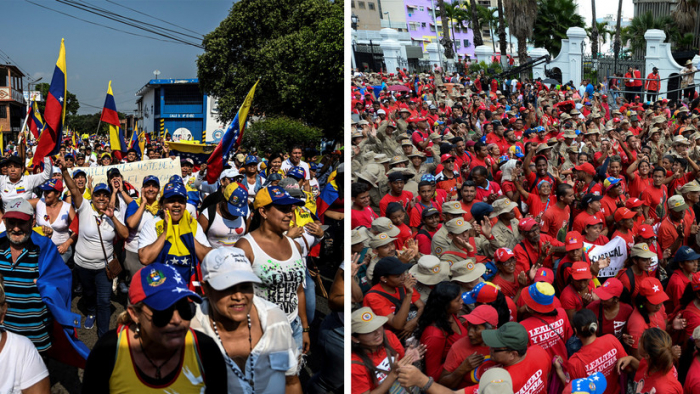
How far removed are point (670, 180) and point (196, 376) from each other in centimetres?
763

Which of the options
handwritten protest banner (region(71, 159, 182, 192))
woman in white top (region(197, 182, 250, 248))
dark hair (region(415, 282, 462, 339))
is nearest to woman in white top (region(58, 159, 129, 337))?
woman in white top (region(197, 182, 250, 248))

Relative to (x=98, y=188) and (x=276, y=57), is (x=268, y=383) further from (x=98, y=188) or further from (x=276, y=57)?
(x=276, y=57)

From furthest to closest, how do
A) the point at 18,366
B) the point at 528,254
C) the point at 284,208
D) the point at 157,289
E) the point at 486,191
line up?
the point at 486,191
the point at 528,254
the point at 284,208
the point at 18,366
the point at 157,289

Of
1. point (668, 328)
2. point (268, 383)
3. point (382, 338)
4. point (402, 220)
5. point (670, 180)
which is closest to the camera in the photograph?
point (268, 383)

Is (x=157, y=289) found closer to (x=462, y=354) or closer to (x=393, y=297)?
(x=462, y=354)

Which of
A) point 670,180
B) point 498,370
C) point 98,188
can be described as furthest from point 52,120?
point 670,180

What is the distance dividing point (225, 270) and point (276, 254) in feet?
3.20

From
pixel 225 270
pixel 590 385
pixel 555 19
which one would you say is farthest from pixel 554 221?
pixel 555 19

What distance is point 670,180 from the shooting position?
8.20m

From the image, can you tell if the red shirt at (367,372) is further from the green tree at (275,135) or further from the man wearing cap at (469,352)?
the green tree at (275,135)

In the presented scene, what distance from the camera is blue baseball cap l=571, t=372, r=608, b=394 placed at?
125 inches

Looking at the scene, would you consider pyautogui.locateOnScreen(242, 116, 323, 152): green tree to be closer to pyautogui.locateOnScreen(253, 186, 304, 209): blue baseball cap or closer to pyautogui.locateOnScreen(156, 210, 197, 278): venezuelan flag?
pyautogui.locateOnScreen(156, 210, 197, 278): venezuelan flag

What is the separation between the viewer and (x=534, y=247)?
5242 millimetres

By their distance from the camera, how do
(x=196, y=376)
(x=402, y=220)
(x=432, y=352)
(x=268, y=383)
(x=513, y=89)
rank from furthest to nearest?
(x=513, y=89), (x=402, y=220), (x=432, y=352), (x=268, y=383), (x=196, y=376)
